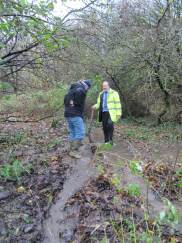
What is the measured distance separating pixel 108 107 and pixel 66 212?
419 cm

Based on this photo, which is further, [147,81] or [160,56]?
[147,81]

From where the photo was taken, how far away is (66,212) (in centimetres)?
565

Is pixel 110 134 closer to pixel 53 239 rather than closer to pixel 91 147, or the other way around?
pixel 91 147

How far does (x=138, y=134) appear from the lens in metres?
13.8

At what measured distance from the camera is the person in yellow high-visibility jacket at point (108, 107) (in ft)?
30.1

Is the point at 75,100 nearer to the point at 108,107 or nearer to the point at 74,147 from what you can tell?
the point at 74,147

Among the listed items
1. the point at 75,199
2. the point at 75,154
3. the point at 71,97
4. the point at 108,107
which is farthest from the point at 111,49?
the point at 75,199

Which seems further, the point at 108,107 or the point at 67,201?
the point at 108,107

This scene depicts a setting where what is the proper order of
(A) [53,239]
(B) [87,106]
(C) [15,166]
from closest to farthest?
(A) [53,239], (C) [15,166], (B) [87,106]

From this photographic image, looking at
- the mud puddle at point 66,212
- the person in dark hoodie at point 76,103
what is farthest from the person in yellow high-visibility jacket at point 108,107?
the mud puddle at point 66,212

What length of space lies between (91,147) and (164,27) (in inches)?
295

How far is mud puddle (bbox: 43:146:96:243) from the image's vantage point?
509 cm

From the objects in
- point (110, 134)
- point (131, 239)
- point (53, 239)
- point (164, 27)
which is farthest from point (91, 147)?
point (164, 27)

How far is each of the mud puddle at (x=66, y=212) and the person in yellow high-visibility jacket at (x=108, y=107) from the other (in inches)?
88.1
